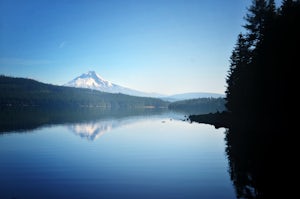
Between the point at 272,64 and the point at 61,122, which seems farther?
the point at 61,122

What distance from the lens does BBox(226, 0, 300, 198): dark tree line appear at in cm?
1848

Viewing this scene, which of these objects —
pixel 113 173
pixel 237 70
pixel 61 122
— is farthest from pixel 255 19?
pixel 61 122

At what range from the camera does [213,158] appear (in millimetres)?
29141

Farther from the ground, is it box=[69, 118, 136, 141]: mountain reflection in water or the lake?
box=[69, 118, 136, 141]: mountain reflection in water

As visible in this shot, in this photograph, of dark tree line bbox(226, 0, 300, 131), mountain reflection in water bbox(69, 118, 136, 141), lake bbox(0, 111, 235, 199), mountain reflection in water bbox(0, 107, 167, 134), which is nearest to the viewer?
lake bbox(0, 111, 235, 199)

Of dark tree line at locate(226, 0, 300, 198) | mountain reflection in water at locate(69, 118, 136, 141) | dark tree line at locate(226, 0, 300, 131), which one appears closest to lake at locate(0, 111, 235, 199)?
dark tree line at locate(226, 0, 300, 198)

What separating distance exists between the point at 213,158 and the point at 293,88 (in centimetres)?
1294

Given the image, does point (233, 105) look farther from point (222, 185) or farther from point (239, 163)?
point (222, 185)

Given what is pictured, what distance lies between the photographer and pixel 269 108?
37.3 meters

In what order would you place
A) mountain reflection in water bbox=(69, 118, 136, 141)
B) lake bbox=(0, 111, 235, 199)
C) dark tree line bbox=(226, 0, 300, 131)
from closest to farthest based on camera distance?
lake bbox=(0, 111, 235, 199)
dark tree line bbox=(226, 0, 300, 131)
mountain reflection in water bbox=(69, 118, 136, 141)

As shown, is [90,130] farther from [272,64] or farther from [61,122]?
[272,64]

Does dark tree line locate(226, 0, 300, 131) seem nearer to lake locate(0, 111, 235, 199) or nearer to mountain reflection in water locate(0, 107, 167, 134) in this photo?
lake locate(0, 111, 235, 199)

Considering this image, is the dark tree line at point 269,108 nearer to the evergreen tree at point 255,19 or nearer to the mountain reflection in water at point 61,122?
the evergreen tree at point 255,19

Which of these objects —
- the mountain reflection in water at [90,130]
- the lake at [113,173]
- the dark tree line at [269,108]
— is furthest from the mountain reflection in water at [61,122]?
the dark tree line at [269,108]
